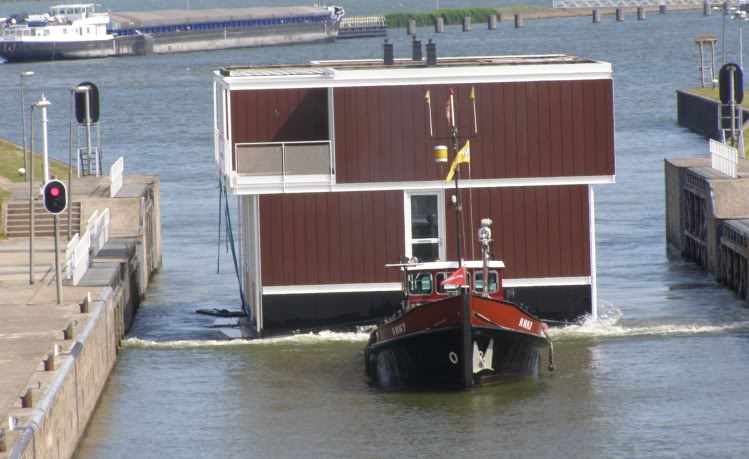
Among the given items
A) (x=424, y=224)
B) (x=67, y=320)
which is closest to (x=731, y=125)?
(x=424, y=224)

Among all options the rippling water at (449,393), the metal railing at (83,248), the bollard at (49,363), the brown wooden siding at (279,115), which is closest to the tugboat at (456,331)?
the rippling water at (449,393)

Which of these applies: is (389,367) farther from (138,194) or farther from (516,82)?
(138,194)

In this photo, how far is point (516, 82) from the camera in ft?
110

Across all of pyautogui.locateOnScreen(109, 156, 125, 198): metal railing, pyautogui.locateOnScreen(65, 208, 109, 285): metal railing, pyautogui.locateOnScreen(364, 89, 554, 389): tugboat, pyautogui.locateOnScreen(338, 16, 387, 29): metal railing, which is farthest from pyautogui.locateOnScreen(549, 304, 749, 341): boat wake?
pyautogui.locateOnScreen(338, 16, 387, 29): metal railing

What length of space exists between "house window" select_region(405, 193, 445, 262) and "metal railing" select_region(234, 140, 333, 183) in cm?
171

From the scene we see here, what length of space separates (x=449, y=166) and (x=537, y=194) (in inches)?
71.9

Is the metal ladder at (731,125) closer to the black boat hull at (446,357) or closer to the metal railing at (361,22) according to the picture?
the black boat hull at (446,357)

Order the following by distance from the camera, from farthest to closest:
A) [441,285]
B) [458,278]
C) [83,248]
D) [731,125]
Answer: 1. [731,125]
2. [83,248]
3. [441,285]
4. [458,278]

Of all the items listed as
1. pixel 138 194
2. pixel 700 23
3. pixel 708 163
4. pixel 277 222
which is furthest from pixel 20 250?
pixel 700 23

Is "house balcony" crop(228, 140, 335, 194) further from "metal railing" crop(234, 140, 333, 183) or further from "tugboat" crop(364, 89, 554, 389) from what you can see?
"tugboat" crop(364, 89, 554, 389)

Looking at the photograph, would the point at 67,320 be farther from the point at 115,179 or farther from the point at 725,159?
the point at 725,159

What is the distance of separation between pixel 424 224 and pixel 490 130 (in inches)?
87.0

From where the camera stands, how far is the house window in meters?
33.4

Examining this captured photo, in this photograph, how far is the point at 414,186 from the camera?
33.4 metres
